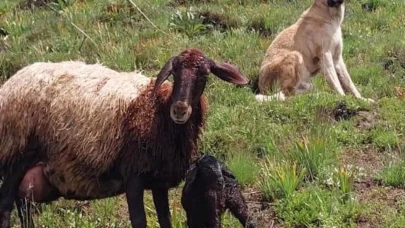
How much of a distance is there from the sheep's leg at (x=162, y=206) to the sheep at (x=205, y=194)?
243 millimetres

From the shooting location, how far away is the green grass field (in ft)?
24.0

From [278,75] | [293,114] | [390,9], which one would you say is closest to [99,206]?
[293,114]

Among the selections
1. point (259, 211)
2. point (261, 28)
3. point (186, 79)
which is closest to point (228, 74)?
point (186, 79)

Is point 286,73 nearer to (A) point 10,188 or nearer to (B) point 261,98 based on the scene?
(B) point 261,98

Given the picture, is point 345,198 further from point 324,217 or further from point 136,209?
point 136,209

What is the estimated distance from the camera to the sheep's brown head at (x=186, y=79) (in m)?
6.13

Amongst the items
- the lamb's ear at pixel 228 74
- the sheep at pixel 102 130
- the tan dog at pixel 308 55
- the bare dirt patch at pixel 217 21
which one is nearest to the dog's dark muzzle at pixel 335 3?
the tan dog at pixel 308 55

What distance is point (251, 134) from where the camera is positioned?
8.88 metres

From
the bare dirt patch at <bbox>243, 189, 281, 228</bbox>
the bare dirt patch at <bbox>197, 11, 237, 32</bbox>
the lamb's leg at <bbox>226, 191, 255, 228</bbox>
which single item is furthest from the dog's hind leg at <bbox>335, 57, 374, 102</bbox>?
the lamb's leg at <bbox>226, 191, 255, 228</bbox>

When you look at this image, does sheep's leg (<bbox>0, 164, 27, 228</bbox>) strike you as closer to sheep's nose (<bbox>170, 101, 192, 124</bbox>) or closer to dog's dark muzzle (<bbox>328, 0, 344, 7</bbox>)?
sheep's nose (<bbox>170, 101, 192, 124</bbox>)

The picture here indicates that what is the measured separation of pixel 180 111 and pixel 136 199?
0.80m

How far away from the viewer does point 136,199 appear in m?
6.45

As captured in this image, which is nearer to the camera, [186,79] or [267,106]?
[186,79]

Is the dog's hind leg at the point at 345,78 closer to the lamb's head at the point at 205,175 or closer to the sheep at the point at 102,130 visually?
the lamb's head at the point at 205,175
